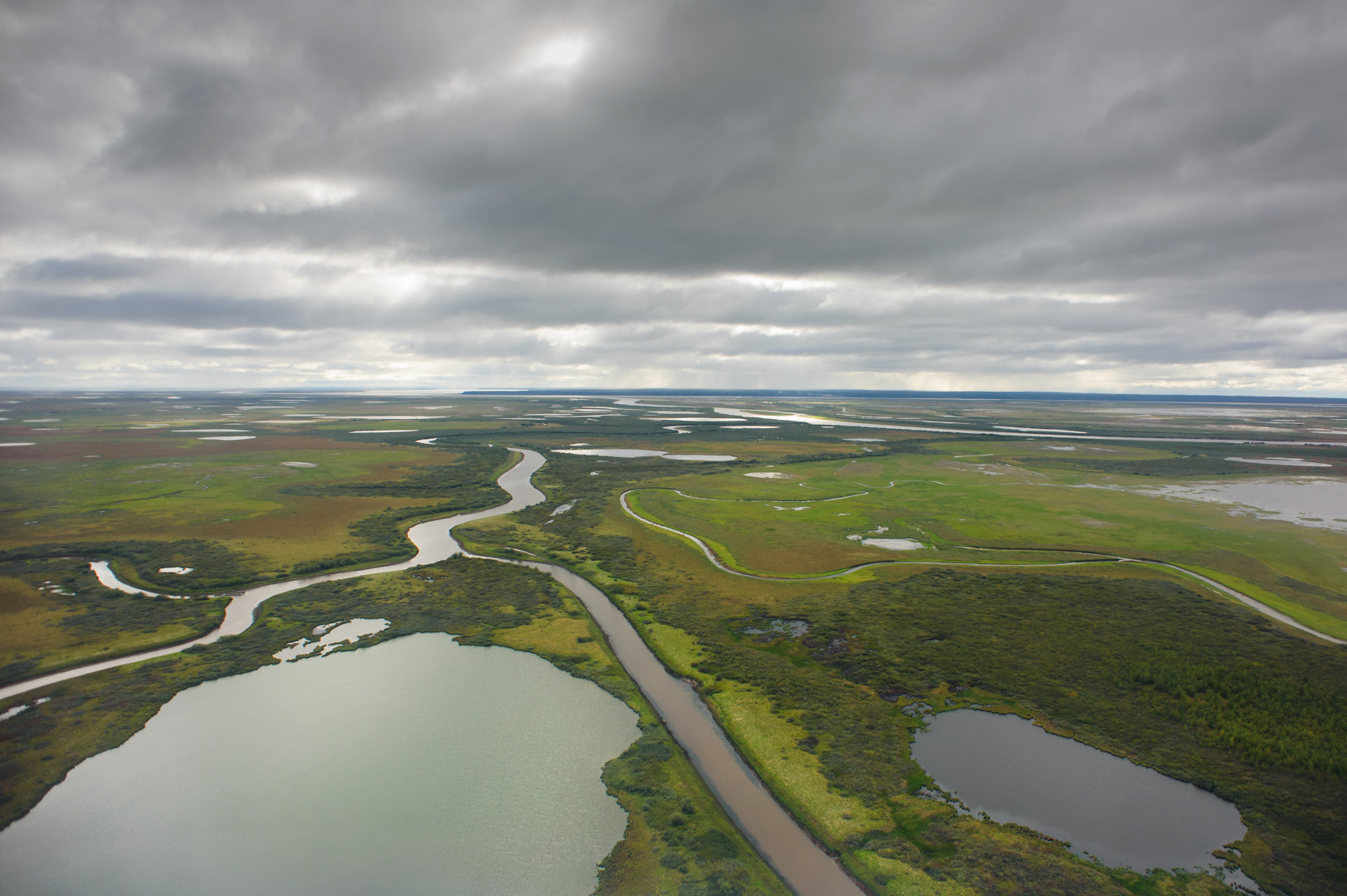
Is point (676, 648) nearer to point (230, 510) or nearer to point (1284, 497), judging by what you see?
point (230, 510)

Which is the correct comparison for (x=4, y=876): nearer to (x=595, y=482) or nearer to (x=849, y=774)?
(x=849, y=774)

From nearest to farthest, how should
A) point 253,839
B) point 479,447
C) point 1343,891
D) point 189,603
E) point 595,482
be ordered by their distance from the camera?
point 1343,891
point 253,839
point 189,603
point 595,482
point 479,447

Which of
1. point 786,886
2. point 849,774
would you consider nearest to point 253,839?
point 786,886

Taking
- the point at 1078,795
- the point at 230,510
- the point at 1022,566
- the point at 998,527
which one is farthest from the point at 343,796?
the point at 998,527

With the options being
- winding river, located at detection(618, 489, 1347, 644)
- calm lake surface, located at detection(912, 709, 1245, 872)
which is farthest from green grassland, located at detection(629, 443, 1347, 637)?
calm lake surface, located at detection(912, 709, 1245, 872)

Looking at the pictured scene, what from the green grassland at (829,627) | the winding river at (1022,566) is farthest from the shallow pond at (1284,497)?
the winding river at (1022,566)

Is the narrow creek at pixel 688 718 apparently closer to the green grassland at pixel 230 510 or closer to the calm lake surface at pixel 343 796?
the calm lake surface at pixel 343 796
